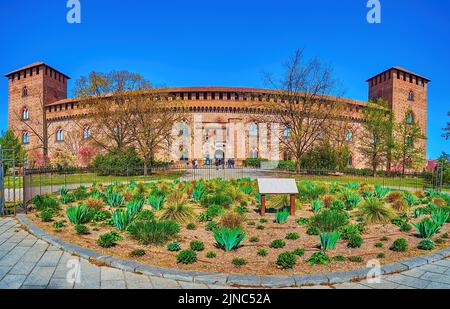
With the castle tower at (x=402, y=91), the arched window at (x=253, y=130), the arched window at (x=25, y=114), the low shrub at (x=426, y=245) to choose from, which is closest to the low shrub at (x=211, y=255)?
the low shrub at (x=426, y=245)

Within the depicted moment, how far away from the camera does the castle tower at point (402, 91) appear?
5003cm

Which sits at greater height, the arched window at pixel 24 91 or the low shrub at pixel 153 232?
the arched window at pixel 24 91

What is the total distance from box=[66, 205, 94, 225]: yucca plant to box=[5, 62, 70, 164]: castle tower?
5165 cm

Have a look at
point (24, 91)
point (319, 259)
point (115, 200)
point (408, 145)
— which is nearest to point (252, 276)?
point (319, 259)

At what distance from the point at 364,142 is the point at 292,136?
11.4 meters

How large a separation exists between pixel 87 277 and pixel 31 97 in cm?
6017

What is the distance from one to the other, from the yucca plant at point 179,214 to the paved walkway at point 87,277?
114 inches

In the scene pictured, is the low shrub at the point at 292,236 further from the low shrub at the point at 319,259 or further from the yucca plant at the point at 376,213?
the yucca plant at the point at 376,213

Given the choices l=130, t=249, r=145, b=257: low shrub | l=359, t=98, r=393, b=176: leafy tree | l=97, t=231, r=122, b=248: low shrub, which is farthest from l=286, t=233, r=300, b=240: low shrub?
l=359, t=98, r=393, b=176: leafy tree

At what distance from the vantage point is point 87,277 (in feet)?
13.1

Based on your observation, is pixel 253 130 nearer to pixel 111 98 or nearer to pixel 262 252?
pixel 111 98
